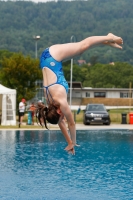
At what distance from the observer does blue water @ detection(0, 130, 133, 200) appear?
13.7m

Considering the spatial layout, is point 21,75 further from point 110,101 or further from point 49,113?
point 110,101

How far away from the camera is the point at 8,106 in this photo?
3638 centimetres

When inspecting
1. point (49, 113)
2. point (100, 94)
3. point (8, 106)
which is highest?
point (100, 94)

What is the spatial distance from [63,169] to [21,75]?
23092 millimetres

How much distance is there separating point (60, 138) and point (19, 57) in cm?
1378

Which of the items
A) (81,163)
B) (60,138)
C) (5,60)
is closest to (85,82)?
(5,60)

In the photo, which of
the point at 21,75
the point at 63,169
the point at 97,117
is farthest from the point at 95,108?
the point at 63,169

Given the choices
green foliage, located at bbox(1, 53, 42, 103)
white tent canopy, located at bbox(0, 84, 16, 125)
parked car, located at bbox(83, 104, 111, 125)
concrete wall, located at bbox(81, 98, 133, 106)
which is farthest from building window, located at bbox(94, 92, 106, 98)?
white tent canopy, located at bbox(0, 84, 16, 125)

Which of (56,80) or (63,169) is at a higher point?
(56,80)

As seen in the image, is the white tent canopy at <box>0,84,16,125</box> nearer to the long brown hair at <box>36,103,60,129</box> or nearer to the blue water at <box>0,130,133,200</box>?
the blue water at <box>0,130,133,200</box>

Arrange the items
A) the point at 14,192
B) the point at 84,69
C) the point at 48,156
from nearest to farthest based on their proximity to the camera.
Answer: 1. the point at 14,192
2. the point at 48,156
3. the point at 84,69

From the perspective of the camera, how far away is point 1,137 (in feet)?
92.2

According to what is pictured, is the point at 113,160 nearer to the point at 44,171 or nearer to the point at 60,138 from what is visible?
the point at 44,171

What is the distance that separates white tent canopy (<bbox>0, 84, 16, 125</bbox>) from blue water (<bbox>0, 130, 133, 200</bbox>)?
6974 mm
